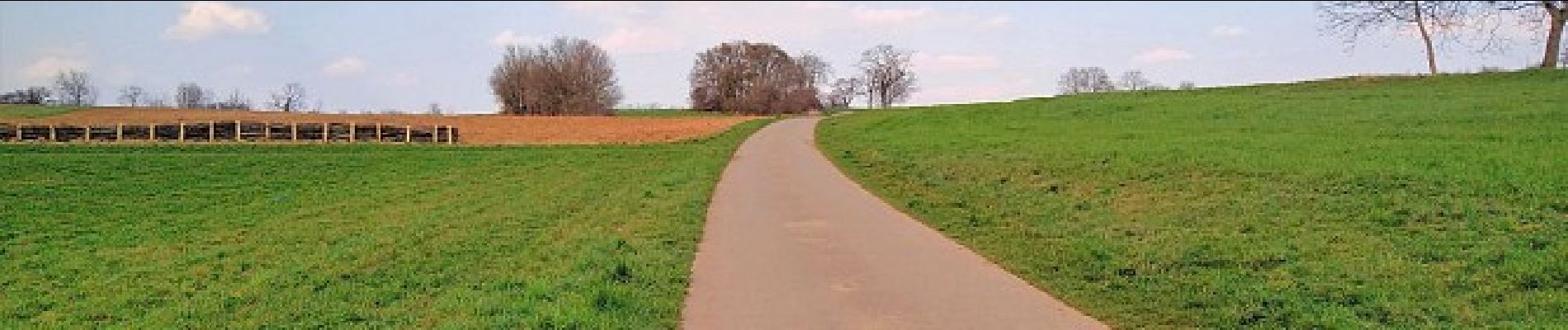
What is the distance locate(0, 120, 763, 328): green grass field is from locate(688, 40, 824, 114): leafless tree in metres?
74.0

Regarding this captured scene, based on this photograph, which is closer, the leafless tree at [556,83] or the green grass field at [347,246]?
the green grass field at [347,246]

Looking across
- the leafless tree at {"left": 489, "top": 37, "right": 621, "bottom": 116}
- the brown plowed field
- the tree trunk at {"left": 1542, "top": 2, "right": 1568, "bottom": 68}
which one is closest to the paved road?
the brown plowed field

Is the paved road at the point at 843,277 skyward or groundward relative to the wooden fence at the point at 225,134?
groundward

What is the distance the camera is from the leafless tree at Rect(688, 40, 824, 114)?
103 metres

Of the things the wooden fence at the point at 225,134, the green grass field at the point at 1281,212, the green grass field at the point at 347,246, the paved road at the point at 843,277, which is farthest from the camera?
the wooden fence at the point at 225,134

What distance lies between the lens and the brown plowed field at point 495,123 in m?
47.6

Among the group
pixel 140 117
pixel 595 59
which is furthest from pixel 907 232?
pixel 595 59

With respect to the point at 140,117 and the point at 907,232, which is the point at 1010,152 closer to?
the point at 907,232

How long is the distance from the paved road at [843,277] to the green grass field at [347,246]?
16.9 inches

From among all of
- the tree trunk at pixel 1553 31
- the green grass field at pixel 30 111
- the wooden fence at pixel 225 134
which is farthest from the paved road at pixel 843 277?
the green grass field at pixel 30 111

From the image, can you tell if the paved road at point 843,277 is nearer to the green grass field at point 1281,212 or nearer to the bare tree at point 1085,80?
the green grass field at point 1281,212

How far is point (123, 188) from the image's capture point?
22.8 meters

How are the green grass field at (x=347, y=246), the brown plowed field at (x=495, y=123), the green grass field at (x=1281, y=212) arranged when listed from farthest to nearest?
the brown plowed field at (x=495, y=123) < the green grass field at (x=347, y=246) < the green grass field at (x=1281, y=212)

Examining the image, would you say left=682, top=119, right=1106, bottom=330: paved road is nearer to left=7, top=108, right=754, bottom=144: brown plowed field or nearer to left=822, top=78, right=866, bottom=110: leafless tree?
left=7, top=108, right=754, bottom=144: brown plowed field
